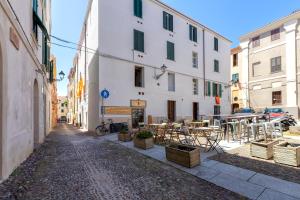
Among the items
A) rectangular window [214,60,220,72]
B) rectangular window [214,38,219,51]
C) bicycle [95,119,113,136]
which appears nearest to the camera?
bicycle [95,119,113,136]

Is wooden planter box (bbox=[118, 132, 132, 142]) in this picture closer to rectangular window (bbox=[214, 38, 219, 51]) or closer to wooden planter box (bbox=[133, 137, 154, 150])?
wooden planter box (bbox=[133, 137, 154, 150])

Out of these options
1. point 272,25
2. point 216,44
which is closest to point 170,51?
point 216,44

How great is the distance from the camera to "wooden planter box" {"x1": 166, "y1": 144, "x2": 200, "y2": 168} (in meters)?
4.54

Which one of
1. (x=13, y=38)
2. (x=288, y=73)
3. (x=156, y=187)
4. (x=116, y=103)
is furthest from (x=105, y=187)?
(x=288, y=73)

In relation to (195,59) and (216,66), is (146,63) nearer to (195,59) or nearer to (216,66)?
(195,59)

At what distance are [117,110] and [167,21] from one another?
8951mm

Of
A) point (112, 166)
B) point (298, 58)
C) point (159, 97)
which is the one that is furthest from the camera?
point (298, 58)

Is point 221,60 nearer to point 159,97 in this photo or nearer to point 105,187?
point 159,97

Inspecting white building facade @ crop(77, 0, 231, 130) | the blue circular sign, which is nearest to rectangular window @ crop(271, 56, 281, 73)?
white building facade @ crop(77, 0, 231, 130)

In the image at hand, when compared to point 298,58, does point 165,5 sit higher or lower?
higher

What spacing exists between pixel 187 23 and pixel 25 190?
1753 cm

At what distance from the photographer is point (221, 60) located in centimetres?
2112

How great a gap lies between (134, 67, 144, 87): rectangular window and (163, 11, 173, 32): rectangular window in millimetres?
4595

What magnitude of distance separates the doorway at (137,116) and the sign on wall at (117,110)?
510 millimetres
